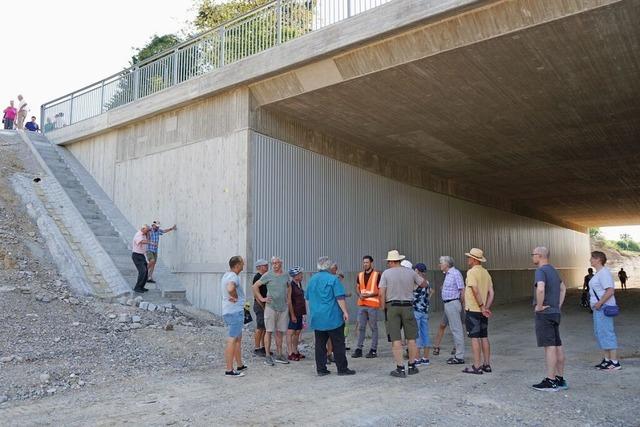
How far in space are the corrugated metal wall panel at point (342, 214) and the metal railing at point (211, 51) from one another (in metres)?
2.28

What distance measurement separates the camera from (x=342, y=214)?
1438 cm

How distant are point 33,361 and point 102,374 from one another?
1.12 m

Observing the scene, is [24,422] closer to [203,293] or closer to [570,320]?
[203,293]

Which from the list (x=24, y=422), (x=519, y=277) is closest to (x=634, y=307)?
(x=519, y=277)

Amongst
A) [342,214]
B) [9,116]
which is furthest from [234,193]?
[9,116]

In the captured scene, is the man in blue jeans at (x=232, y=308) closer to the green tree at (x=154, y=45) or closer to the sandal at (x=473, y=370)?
the sandal at (x=473, y=370)

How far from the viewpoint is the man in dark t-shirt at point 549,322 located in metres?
5.82

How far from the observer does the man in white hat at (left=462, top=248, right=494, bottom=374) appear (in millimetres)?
6789

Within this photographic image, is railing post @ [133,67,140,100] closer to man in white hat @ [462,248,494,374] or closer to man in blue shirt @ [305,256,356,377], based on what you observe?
man in blue shirt @ [305,256,356,377]

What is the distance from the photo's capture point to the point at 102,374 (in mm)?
6812

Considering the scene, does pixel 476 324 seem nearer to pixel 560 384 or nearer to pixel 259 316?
pixel 560 384

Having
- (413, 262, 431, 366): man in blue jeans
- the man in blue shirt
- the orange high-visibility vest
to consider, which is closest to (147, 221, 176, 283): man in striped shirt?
the orange high-visibility vest

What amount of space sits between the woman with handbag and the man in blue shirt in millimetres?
3408

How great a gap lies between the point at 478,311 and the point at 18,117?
19.3 m
